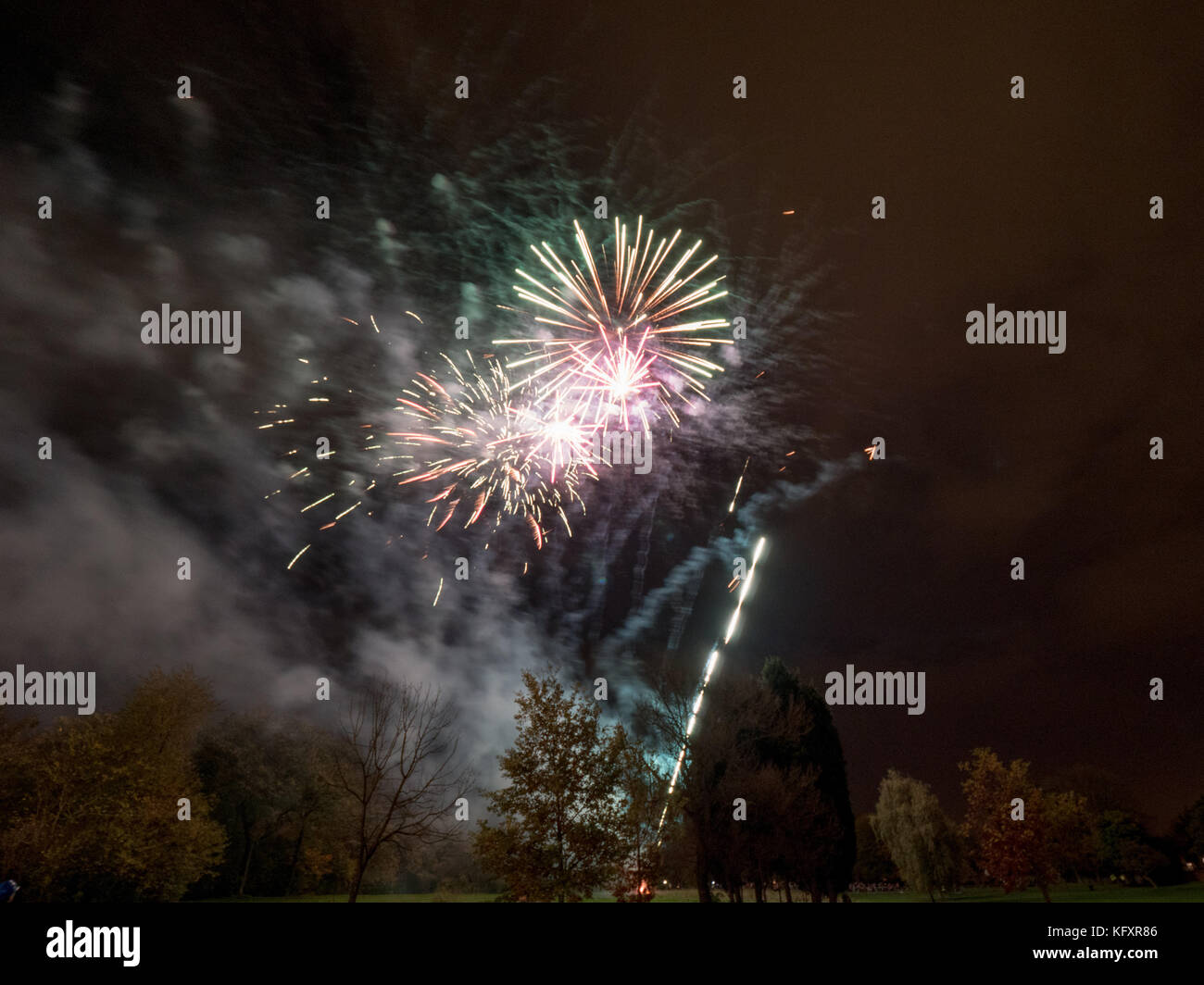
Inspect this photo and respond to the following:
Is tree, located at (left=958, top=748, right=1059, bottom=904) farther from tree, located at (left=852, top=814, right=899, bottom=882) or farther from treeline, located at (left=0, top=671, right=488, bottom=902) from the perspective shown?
tree, located at (left=852, top=814, right=899, bottom=882)

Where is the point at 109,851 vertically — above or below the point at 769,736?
below

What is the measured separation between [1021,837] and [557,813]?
35385mm

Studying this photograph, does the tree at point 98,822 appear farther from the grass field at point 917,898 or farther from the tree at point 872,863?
the tree at point 872,863

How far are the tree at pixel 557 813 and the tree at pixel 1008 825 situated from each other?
3151 cm

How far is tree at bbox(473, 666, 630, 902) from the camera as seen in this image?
3002 cm

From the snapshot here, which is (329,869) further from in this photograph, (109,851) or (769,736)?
(769,736)

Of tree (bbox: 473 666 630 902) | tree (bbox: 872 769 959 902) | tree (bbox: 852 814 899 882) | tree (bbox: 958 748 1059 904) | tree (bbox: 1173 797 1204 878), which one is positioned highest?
tree (bbox: 473 666 630 902)

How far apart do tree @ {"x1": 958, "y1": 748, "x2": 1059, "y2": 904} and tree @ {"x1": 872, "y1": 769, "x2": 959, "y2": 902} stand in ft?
36.4

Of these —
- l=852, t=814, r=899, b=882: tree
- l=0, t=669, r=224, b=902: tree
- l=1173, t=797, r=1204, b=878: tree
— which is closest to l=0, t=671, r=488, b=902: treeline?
l=0, t=669, r=224, b=902: tree

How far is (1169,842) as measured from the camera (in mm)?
88500

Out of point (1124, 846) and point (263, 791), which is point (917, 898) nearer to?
point (1124, 846)
